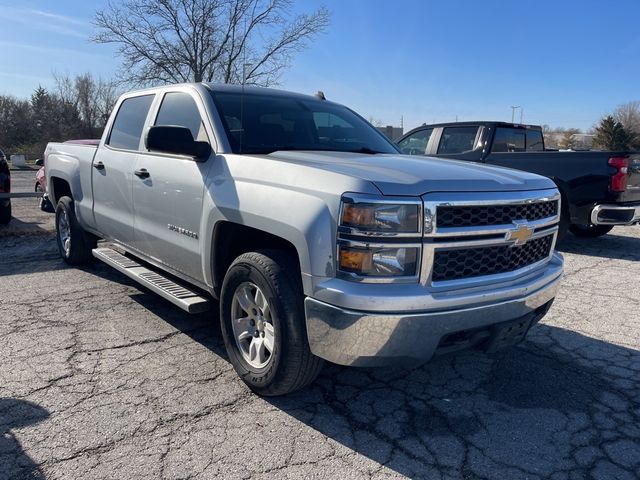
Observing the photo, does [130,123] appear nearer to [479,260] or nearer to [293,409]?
[293,409]

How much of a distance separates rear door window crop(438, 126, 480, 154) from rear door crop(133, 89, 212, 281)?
5854 mm

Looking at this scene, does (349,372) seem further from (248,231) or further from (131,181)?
(131,181)

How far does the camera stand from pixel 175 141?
3.29 m

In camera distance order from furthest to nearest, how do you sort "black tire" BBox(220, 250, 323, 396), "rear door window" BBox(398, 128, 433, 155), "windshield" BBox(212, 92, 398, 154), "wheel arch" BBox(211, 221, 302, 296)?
"rear door window" BBox(398, 128, 433, 155) → "windshield" BBox(212, 92, 398, 154) → "wheel arch" BBox(211, 221, 302, 296) → "black tire" BBox(220, 250, 323, 396)

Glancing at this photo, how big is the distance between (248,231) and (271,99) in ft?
4.47

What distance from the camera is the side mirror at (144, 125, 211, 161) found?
129 inches

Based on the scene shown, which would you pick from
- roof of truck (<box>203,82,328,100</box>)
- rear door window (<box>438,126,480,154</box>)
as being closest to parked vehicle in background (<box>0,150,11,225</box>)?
roof of truck (<box>203,82,328,100</box>)

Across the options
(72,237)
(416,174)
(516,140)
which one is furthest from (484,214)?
(516,140)

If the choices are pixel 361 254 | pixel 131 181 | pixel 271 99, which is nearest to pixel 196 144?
pixel 271 99

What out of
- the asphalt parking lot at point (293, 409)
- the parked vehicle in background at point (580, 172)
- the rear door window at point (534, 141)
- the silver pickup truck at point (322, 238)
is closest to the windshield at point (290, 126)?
the silver pickup truck at point (322, 238)

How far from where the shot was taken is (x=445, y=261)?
2582mm

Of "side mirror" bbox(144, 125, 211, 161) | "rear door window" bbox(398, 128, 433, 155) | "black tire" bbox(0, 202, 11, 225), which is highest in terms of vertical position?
"rear door window" bbox(398, 128, 433, 155)

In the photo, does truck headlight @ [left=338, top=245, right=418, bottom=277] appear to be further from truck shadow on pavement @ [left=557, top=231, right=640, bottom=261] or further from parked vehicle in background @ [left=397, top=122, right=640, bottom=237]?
truck shadow on pavement @ [left=557, top=231, right=640, bottom=261]

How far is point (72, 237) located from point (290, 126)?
349 centimetres
